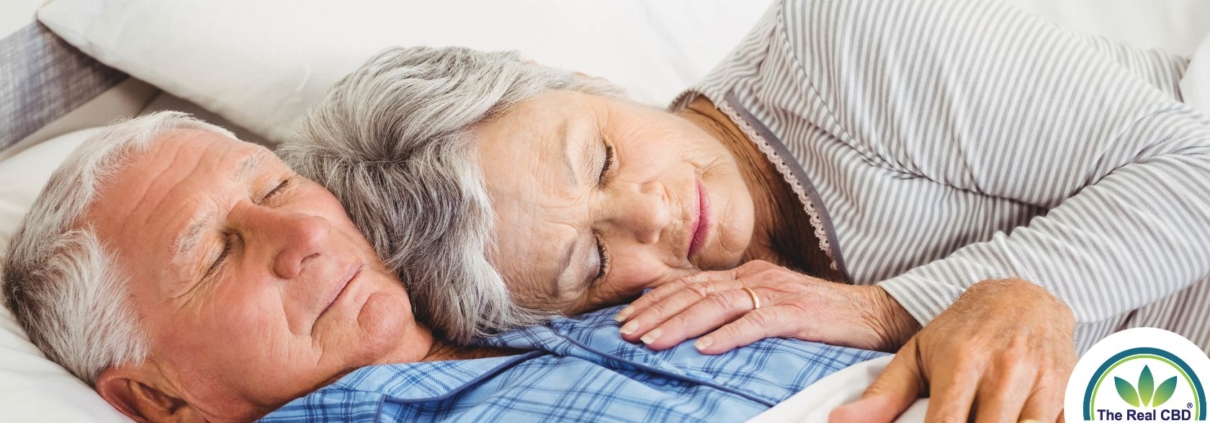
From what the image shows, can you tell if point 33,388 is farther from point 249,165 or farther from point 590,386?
point 590,386

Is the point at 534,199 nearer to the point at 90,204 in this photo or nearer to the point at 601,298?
the point at 601,298

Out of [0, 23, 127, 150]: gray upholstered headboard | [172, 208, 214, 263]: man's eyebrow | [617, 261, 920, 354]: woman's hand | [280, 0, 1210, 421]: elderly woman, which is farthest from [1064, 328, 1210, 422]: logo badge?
[0, 23, 127, 150]: gray upholstered headboard

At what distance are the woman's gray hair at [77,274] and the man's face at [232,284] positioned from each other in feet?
0.07

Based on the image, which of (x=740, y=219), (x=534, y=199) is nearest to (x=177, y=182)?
(x=534, y=199)

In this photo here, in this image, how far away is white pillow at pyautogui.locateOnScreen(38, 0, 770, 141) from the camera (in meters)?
1.87

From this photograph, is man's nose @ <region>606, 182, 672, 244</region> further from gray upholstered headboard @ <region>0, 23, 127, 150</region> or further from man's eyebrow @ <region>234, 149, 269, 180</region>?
gray upholstered headboard @ <region>0, 23, 127, 150</region>

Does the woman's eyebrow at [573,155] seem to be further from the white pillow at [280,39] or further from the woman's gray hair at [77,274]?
the woman's gray hair at [77,274]

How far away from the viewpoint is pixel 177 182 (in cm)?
127

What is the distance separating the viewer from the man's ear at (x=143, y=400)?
50.5 inches

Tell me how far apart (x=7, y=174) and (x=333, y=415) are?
0.92 metres

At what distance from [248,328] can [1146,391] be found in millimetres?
1072

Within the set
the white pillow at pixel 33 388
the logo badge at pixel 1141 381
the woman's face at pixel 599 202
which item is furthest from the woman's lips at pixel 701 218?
the white pillow at pixel 33 388

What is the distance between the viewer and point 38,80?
1.87m

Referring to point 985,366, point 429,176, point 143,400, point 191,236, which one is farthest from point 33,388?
point 985,366
